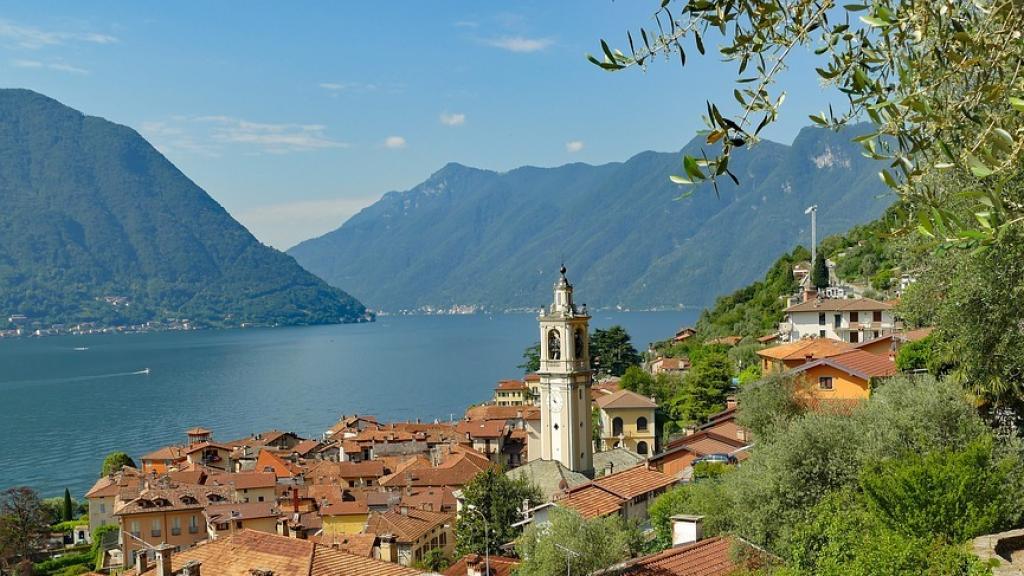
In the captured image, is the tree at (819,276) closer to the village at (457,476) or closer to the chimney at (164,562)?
the village at (457,476)

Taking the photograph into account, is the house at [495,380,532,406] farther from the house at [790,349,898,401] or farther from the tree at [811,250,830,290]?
the house at [790,349,898,401]

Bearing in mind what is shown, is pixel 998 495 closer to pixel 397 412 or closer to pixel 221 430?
pixel 221 430

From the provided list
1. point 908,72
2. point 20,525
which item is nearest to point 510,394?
point 20,525

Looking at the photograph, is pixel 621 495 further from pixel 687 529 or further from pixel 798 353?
pixel 798 353

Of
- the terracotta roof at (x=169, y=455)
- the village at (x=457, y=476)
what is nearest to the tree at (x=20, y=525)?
the village at (x=457, y=476)

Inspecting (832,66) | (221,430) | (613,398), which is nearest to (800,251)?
(613,398)

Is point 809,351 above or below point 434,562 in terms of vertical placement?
above

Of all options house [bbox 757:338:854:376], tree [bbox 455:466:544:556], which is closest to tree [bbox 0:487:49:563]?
tree [bbox 455:466:544:556]
